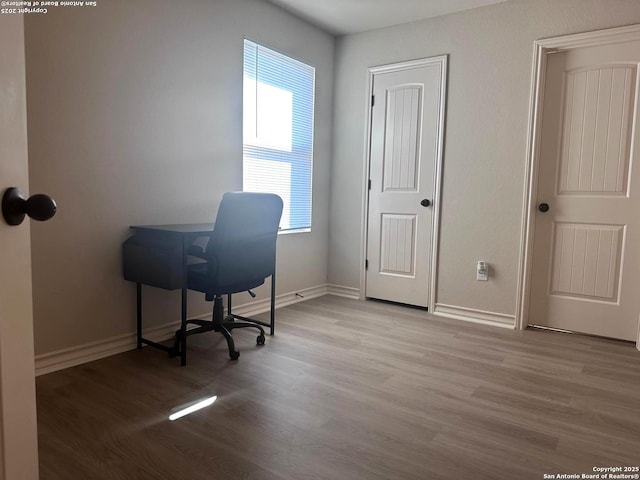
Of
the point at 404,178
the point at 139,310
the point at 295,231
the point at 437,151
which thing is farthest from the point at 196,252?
the point at 437,151

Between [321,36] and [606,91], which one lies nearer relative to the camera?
[606,91]

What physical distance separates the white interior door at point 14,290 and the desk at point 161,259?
1.69 m

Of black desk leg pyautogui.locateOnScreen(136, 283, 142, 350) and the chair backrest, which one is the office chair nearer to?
the chair backrest

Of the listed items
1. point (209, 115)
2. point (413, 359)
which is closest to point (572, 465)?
point (413, 359)

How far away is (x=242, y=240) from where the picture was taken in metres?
2.66

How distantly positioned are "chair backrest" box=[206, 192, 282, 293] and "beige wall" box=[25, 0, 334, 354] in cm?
56

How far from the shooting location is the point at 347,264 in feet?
14.3

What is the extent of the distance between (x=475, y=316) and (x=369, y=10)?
265 centimetres

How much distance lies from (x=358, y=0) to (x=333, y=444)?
321cm

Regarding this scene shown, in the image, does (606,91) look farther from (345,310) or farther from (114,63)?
(114,63)

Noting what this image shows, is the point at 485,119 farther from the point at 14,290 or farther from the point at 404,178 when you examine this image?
the point at 14,290

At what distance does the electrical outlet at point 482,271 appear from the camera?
3.57 m

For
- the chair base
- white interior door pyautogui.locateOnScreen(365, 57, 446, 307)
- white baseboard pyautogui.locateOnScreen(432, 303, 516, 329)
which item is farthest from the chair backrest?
white baseboard pyautogui.locateOnScreen(432, 303, 516, 329)

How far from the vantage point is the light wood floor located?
1626 mm
